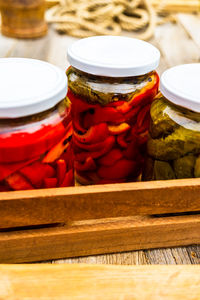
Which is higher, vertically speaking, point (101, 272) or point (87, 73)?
point (87, 73)

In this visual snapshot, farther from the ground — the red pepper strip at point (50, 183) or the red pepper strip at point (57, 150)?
the red pepper strip at point (57, 150)

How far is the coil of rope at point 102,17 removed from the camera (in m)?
1.34

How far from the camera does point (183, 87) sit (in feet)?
1.35

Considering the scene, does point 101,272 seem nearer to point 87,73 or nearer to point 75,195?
point 75,195

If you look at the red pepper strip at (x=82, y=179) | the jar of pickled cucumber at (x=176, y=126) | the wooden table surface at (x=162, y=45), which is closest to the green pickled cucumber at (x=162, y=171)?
the jar of pickled cucumber at (x=176, y=126)

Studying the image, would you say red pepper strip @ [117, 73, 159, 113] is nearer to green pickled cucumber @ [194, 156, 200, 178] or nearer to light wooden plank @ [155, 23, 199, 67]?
green pickled cucumber @ [194, 156, 200, 178]

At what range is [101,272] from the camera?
0.37m

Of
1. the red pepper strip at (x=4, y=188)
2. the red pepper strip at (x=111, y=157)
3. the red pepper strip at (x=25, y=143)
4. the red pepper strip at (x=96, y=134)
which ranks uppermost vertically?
the red pepper strip at (x=25, y=143)

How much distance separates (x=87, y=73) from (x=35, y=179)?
0.50ft

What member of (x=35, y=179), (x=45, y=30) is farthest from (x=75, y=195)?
(x=45, y=30)

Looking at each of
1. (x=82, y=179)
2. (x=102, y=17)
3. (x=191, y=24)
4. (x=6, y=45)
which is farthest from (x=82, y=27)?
(x=82, y=179)

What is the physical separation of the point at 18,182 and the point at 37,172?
2cm

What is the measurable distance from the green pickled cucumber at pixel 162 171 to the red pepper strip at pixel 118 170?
0.05m

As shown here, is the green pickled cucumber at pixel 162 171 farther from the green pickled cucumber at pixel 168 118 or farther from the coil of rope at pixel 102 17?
the coil of rope at pixel 102 17
